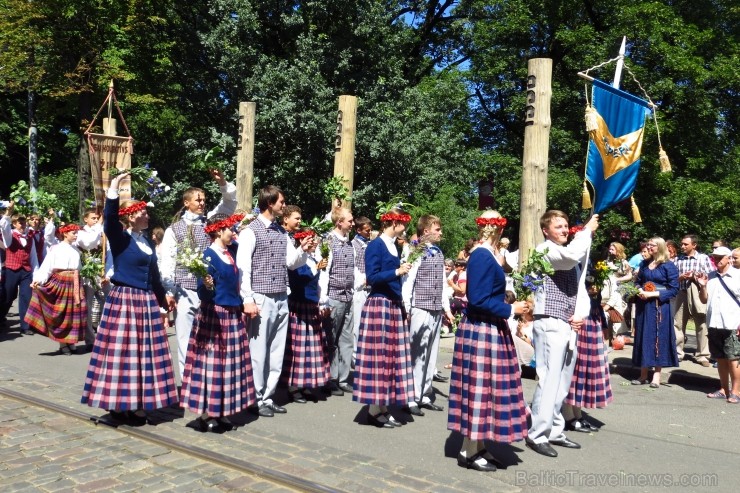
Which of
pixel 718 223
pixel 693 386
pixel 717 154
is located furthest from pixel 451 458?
pixel 717 154

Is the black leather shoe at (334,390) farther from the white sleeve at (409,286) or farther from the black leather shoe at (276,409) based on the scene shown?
the white sleeve at (409,286)

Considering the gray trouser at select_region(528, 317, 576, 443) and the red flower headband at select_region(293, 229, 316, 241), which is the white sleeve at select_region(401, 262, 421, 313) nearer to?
the red flower headband at select_region(293, 229, 316, 241)

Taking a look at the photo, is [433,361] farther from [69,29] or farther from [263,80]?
[69,29]

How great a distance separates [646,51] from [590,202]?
16.6 m

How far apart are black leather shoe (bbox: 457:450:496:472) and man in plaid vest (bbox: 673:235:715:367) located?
20.8 feet

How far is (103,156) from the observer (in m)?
11.4

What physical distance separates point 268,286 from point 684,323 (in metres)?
8.00

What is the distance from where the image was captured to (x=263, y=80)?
61.7ft

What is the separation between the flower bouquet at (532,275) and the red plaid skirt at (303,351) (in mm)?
2507

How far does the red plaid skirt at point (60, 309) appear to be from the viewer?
1009 centimetres

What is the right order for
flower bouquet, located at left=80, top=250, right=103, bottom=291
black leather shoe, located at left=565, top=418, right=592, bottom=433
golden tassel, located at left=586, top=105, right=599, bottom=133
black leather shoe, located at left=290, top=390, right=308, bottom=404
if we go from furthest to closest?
flower bouquet, located at left=80, top=250, right=103, bottom=291
black leather shoe, located at left=290, top=390, right=308, bottom=404
black leather shoe, located at left=565, top=418, right=592, bottom=433
golden tassel, located at left=586, top=105, right=599, bottom=133

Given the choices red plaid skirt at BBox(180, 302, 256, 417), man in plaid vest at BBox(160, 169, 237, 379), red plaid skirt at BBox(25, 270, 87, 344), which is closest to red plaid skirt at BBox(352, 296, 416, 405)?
red plaid skirt at BBox(180, 302, 256, 417)

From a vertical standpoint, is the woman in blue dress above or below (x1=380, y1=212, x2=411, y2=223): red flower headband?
below

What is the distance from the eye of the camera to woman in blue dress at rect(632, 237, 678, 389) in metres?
9.11
